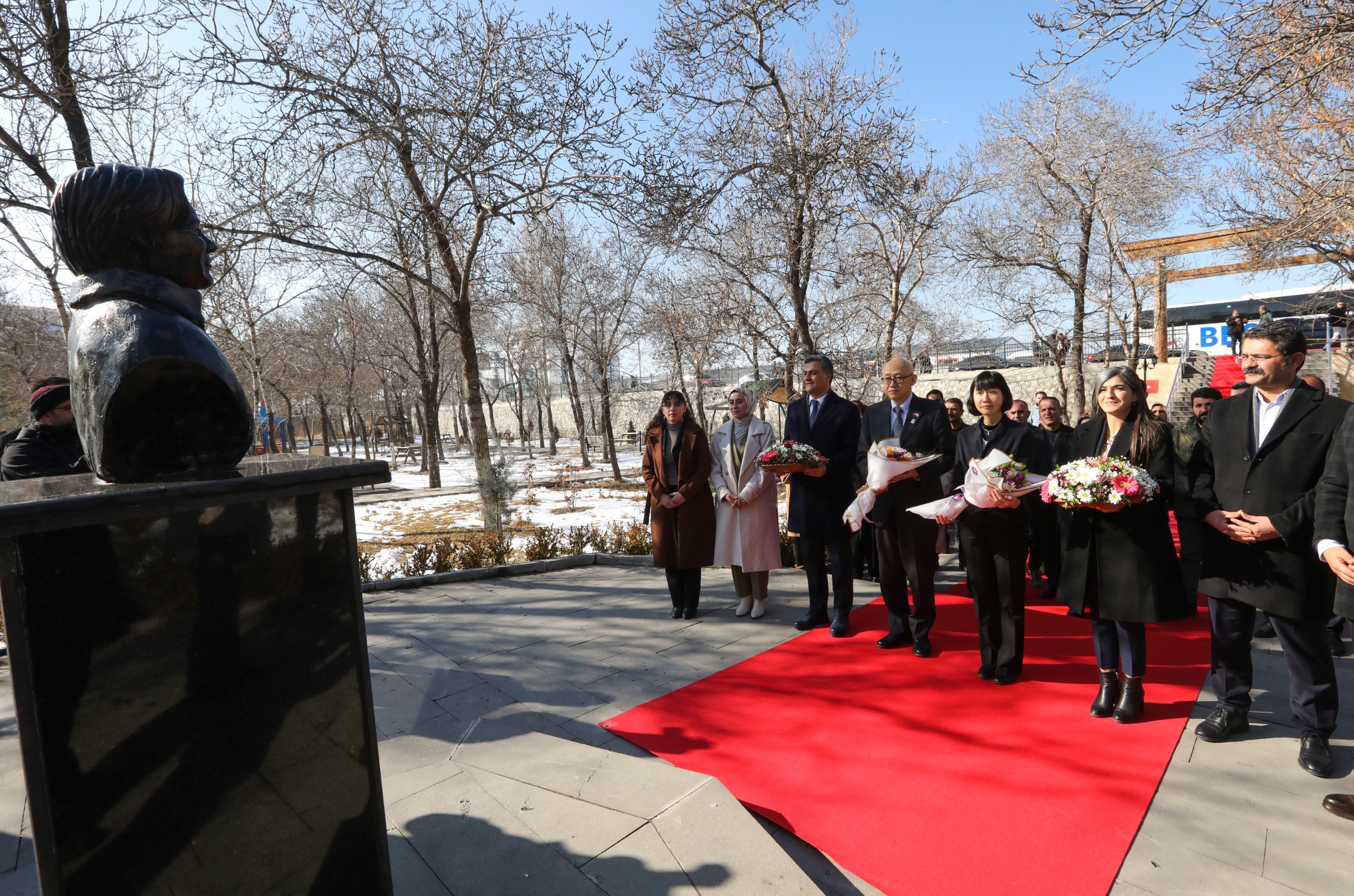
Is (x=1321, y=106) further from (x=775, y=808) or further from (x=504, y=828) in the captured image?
(x=504, y=828)

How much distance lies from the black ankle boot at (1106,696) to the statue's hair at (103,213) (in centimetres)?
493

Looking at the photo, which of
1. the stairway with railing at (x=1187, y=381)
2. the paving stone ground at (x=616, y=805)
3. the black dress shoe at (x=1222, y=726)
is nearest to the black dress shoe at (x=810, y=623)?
the paving stone ground at (x=616, y=805)

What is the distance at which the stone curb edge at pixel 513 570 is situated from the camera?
7.38 m

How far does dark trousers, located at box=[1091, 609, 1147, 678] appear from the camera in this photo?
12.4 ft

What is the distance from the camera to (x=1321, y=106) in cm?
821

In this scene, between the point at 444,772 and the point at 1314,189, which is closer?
the point at 444,772

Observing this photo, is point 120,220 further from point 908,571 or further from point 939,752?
point 908,571

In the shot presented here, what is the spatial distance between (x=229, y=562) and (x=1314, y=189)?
1201cm

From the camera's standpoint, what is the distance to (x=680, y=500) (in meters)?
5.79

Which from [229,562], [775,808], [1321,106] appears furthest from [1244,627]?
[1321,106]

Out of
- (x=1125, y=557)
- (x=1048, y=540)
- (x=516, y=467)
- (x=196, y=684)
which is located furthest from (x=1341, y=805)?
(x=516, y=467)

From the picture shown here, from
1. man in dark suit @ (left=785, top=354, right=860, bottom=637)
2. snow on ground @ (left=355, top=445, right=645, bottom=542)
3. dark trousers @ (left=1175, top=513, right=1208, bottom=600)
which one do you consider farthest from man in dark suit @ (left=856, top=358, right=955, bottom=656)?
snow on ground @ (left=355, top=445, right=645, bottom=542)

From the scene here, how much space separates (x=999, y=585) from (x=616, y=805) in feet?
9.43

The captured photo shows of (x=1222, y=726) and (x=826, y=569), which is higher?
(x=826, y=569)
